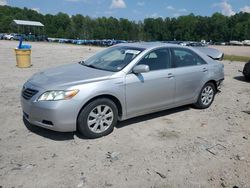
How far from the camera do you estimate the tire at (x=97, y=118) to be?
4.56m

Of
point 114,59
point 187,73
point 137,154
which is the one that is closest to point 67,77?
point 114,59

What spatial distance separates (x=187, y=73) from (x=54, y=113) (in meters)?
3.04

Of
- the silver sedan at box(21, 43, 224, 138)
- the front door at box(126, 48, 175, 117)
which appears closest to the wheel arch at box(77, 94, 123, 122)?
the silver sedan at box(21, 43, 224, 138)

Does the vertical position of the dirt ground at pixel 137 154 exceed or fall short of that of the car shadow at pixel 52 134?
it falls short

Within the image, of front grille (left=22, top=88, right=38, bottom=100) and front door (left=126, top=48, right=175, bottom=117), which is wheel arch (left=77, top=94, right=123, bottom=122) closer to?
front door (left=126, top=48, right=175, bottom=117)

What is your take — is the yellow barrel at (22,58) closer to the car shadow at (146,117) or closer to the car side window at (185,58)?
the car shadow at (146,117)

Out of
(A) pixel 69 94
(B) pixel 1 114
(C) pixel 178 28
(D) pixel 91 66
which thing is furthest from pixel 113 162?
(C) pixel 178 28

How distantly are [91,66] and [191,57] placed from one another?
7.55ft

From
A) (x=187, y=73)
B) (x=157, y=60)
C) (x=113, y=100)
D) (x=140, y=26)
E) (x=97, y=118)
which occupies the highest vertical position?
(x=140, y=26)

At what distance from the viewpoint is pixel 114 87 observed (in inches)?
188

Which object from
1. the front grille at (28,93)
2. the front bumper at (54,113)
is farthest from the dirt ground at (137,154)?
the front grille at (28,93)

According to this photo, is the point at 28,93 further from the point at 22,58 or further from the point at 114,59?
the point at 22,58

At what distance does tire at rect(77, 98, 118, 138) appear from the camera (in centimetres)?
456

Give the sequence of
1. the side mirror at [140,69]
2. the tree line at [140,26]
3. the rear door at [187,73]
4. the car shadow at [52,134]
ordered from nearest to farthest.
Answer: the car shadow at [52,134], the side mirror at [140,69], the rear door at [187,73], the tree line at [140,26]
